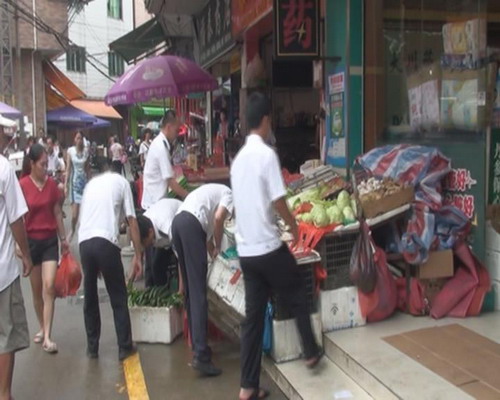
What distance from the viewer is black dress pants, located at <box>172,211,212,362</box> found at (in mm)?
4688

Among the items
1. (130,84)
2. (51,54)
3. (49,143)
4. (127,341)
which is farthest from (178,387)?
(51,54)

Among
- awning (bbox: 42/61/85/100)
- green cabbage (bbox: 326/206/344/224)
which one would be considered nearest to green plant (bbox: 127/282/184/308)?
green cabbage (bbox: 326/206/344/224)

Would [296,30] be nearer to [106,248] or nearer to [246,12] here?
[246,12]

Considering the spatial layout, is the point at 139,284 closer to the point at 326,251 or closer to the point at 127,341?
the point at 127,341

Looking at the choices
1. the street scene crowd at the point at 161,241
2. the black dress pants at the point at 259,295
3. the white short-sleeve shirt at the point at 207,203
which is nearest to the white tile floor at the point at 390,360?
the street scene crowd at the point at 161,241

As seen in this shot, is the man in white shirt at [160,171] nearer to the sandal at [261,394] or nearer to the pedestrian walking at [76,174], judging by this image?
the sandal at [261,394]

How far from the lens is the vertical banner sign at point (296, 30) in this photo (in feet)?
21.7

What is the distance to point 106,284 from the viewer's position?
201 inches

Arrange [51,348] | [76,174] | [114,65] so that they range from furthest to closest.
→ [114,65]
[76,174]
[51,348]

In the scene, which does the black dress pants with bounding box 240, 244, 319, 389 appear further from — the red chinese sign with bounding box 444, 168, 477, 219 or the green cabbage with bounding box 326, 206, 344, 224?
the red chinese sign with bounding box 444, 168, 477, 219

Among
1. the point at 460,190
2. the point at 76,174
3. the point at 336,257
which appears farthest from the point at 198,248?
the point at 76,174

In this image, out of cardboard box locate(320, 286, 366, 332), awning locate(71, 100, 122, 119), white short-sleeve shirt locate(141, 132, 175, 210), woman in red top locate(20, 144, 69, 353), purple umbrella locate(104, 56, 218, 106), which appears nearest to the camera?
cardboard box locate(320, 286, 366, 332)

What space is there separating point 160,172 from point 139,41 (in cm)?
1039

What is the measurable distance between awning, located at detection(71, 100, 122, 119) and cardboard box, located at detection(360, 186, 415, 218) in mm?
32533
